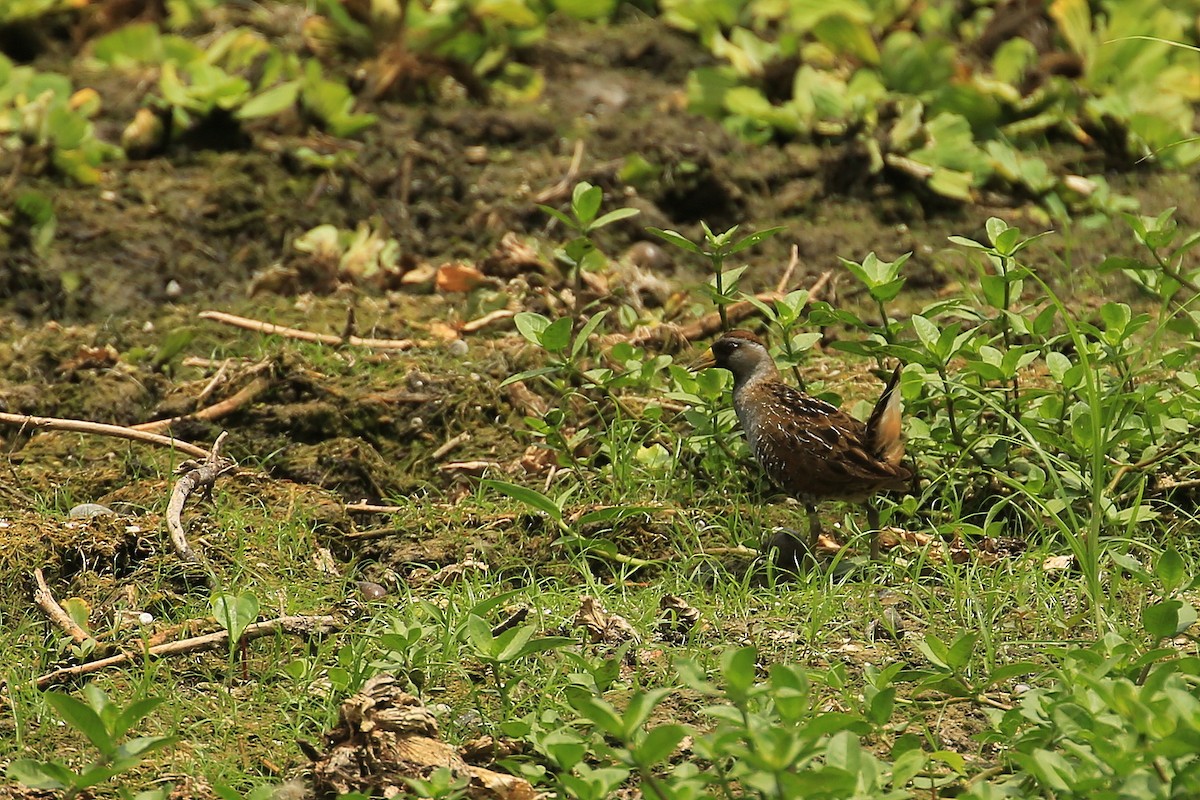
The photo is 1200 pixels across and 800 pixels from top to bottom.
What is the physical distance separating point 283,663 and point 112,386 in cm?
181

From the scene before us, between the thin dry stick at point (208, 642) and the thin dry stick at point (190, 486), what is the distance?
0.30 m

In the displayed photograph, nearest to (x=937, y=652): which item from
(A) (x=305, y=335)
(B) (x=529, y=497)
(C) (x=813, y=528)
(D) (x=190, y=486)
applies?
(C) (x=813, y=528)

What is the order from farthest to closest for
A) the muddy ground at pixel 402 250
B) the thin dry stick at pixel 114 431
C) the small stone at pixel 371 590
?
→ the muddy ground at pixel 402 250 < the thin dry stick at pixel 114 431 < the small stone at pixel 371 590

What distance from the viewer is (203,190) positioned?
6.88m

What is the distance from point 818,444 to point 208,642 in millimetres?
1777

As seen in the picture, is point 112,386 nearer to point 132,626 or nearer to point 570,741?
point 132,626

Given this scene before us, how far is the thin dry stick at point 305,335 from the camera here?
5719 millimetres

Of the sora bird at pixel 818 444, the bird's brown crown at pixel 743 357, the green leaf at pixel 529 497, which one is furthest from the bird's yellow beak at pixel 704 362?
the green leaf at pixel 529 497

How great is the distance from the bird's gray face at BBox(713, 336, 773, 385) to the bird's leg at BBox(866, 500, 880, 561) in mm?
558

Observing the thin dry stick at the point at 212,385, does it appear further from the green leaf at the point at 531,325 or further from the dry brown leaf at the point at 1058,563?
the dry brown leaf at the point at 1058,563

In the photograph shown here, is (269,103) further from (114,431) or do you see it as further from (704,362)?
(704,362)

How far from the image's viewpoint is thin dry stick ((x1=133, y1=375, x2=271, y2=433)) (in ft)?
17.0

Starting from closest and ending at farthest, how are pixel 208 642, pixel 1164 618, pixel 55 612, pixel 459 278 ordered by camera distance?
1. pixel 1164 618
2. pixel 208 642
3. pixel 55 612
4. pixel 459 278

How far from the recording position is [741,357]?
487 centimetres
